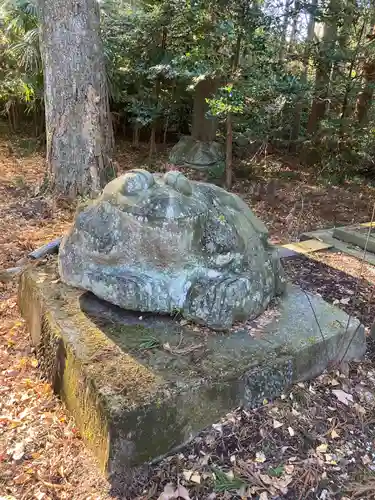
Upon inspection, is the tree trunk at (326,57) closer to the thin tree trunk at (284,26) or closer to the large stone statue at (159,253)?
the thin tree trunk at (284,26)

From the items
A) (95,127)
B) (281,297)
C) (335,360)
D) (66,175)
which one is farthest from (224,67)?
(335,360)

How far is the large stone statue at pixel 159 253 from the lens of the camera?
2393 millimetres

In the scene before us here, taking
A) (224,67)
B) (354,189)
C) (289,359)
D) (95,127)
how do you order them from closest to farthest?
(289,359) → (95,127) → (224,67) → (354,189)

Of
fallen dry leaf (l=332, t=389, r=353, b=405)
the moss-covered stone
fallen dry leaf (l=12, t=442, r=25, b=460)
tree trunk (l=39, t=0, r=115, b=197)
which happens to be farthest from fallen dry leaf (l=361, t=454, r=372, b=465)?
tree trunk (l=39, t=0, r=115, b=197)

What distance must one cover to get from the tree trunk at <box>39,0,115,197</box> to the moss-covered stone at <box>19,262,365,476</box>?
284 cm

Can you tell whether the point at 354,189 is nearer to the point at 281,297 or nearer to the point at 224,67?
the point at 224,67

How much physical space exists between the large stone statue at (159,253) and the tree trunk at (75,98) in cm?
315

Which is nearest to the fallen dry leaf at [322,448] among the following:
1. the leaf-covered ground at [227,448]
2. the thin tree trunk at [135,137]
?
the leaf-covered ground at [227,448]

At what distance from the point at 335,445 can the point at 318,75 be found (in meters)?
7.14

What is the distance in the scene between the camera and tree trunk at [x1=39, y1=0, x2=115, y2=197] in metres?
5.10

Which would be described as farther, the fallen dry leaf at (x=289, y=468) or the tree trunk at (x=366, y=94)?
the tree trunk at (x=366, y=94)

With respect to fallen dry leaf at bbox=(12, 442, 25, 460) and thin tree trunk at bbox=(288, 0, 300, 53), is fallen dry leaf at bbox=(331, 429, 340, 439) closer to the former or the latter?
fallen dry leaf at bbox=(12, 442, 25, 460)

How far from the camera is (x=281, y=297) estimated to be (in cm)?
300

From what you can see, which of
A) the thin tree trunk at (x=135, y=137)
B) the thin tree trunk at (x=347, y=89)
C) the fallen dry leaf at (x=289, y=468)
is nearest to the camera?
the fallen dry leaf at (x=289, y=468)
